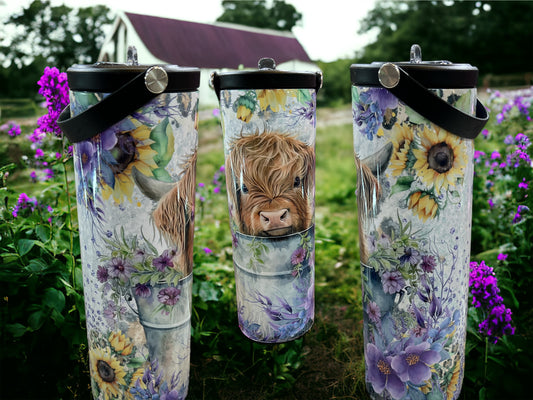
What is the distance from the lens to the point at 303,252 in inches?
71.4

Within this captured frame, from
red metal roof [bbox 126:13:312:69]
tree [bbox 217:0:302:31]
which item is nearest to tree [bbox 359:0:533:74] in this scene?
tree [bbox 217:0:302:31]

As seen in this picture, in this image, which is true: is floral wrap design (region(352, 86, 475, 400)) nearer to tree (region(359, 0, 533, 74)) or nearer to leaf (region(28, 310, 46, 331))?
leaf (region(28, 310, 46, 331))

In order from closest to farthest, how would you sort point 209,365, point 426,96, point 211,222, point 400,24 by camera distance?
point 426,96 → point 209,365 → point 211,222 → point 400,24

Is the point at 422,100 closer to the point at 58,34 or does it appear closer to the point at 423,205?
the point at 423,205

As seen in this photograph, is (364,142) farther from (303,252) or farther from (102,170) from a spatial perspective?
(102,170)

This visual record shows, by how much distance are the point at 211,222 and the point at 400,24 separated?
5910 millimetres

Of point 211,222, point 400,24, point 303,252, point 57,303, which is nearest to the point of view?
point 57,303

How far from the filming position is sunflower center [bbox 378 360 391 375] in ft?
5.51

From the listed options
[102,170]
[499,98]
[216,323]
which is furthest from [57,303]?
[499,98]

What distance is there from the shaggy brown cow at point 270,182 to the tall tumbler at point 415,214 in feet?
0.70

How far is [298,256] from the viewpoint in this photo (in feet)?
5.90

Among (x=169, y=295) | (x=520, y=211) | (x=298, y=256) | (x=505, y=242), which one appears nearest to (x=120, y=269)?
(x=169, y=295)

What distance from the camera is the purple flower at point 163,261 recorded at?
155cm

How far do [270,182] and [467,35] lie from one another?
687 centimetres
